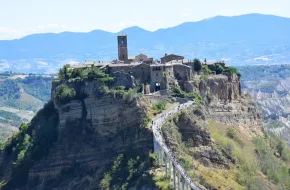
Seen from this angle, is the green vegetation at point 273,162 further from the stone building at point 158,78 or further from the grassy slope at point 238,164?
the stone building at point 158,78

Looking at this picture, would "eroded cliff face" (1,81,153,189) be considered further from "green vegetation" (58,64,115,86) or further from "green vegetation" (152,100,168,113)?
"green vegetation" (152,100,168,113)

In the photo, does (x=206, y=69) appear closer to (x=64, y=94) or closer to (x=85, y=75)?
(x=85, y=75)

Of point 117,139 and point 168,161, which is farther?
point 117,139

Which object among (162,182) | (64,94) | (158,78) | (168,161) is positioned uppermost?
(158,78)

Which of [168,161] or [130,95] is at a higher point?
[130,95]

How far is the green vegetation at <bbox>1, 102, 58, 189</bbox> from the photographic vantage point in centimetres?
6756

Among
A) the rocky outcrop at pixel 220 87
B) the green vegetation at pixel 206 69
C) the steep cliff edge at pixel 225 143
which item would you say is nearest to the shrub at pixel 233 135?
the steep cliff edge at pixel 225 143

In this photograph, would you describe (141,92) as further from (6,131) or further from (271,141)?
(6,131)

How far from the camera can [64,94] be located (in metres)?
66.9

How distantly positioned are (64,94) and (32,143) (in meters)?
7.04

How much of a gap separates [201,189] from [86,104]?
20559 millimetres

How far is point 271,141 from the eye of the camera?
74438 mm

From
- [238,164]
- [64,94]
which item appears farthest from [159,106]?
[64,94]

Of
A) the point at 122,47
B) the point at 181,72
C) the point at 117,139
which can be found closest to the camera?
the point at 117,139
